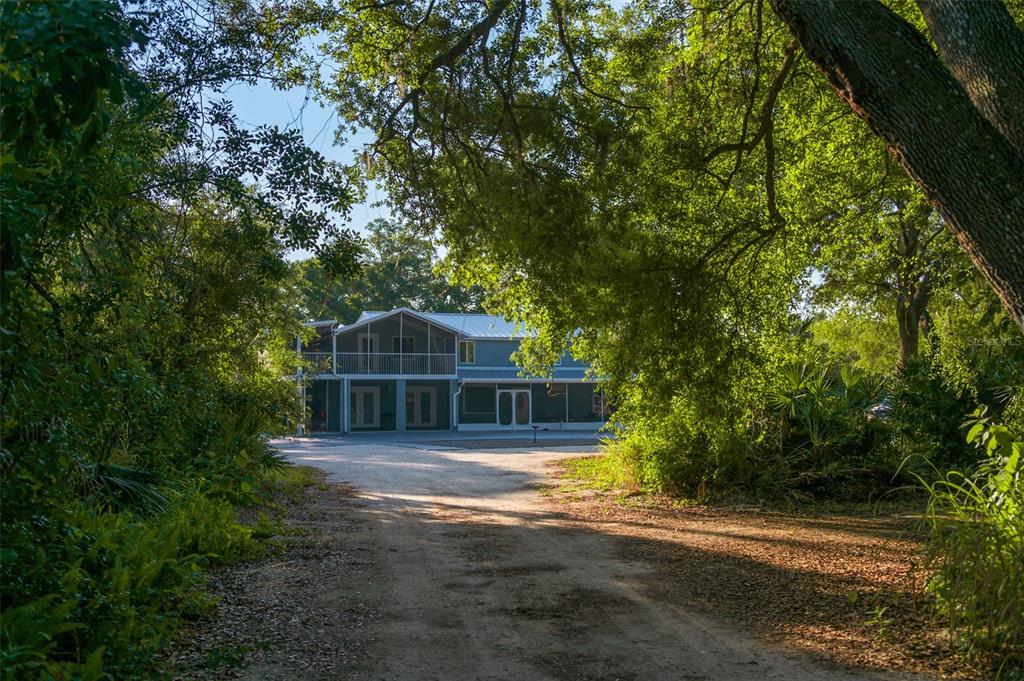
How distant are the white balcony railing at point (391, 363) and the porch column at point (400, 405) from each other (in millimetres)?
631

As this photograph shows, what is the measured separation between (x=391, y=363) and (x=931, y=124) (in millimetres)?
37750

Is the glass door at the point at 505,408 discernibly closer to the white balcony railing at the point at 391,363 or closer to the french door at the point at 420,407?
the french door at the point at 420,407

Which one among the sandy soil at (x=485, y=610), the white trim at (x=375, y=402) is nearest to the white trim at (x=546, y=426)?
the white trim at (x=375, y=402)

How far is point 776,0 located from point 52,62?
13.2 feet

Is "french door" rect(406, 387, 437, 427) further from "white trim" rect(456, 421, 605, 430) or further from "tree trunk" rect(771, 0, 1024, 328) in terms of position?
"tree trunk" rect(771, 0, 1024, 328)

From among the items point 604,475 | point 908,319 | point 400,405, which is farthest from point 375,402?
point 604,475

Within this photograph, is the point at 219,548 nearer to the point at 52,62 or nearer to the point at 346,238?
the point at 346,238

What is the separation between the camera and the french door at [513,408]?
44.3m

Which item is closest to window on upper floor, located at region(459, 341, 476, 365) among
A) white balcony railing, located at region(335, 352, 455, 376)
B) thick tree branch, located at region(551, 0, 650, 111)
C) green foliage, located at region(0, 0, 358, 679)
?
white balcony railing, located at region(335, 352, 455, 376)

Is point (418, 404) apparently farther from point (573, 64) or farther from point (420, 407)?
point (573, 64)

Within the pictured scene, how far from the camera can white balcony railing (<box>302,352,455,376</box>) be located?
4022 cm

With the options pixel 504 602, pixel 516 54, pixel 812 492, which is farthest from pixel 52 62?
pixel 812 492

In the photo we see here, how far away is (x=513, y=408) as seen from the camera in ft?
145

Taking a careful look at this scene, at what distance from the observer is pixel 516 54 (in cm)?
1098
